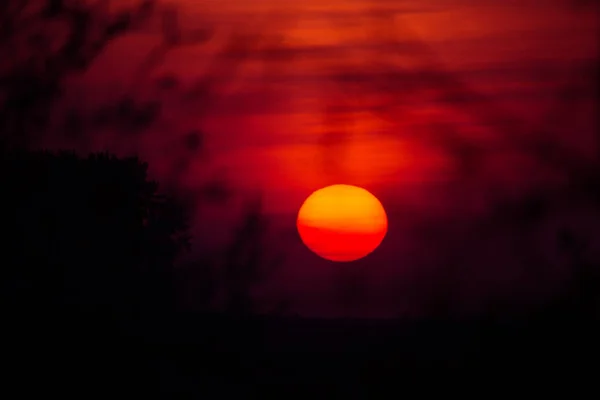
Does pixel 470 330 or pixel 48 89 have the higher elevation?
pixel 48 89

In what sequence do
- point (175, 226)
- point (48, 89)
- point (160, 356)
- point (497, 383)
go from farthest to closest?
point (175, 226) → point (48, 89) → point (160, 356) → point (497, 383)

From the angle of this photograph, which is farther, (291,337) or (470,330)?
(291,337)

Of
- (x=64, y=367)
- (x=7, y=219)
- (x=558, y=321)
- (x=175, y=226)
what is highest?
(x=175, y=226)

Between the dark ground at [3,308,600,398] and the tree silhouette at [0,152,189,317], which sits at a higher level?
the tree silhouette at [0,152,189,317]

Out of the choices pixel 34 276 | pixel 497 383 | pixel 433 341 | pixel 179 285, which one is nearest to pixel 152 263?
pixel 179 285

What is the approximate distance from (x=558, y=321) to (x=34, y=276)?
5375 mm

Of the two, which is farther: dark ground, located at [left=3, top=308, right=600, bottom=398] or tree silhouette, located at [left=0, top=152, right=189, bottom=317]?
tree silhouette, located at [left=0, top=152, right=189, bottom=317]

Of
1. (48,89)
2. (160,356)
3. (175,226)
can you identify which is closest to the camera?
(160,356)

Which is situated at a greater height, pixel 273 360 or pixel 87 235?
pixel 87 235

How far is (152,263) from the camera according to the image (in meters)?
14.1

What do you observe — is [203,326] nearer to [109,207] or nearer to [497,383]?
[109,207]

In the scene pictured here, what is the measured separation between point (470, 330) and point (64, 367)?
4.20 m

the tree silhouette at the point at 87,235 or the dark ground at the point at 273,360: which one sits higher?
the tree silhouette at the point at 87,235

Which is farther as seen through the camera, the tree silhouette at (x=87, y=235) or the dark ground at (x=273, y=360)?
the tree silhouette at (x=87, y=235)
